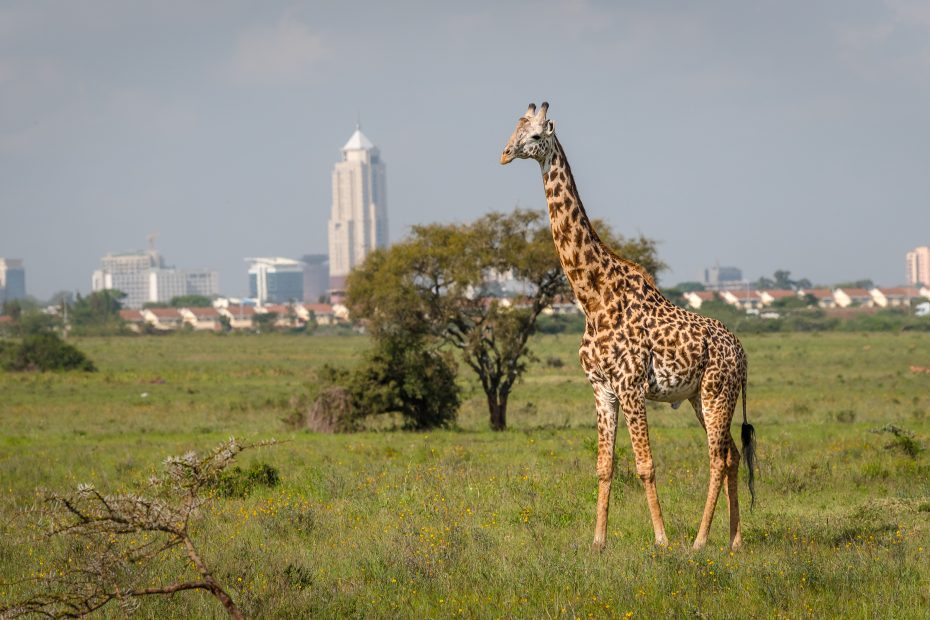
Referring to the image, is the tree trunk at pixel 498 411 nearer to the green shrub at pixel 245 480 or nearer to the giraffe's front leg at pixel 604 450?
the green shrub at pixel 245 480

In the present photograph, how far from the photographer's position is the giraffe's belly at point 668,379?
43.2 ft

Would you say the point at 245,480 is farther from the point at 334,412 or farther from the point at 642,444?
the point at 334,412

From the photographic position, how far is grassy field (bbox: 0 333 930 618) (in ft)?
35.0

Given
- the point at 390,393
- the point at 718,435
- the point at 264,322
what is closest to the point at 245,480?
the point at 718,435

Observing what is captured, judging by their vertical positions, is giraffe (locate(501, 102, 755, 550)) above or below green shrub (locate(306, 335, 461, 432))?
above

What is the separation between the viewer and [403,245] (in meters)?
31.3

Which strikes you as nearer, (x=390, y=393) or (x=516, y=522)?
(x=516, y=522)

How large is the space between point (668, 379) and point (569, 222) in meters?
2.07

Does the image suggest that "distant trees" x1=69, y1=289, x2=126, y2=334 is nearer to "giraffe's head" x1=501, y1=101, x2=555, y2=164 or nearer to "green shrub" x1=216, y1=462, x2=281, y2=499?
"green shrub" x1=216, y1=462, x2=281, y2=499

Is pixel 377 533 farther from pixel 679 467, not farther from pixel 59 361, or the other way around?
pixel 59 361

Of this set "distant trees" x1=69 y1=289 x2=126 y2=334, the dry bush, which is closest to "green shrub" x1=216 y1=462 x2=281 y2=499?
the dry bush

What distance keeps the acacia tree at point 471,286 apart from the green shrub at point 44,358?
33.6 meters

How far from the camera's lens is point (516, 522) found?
1498 cm

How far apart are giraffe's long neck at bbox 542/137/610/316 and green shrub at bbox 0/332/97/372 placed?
166 ft
